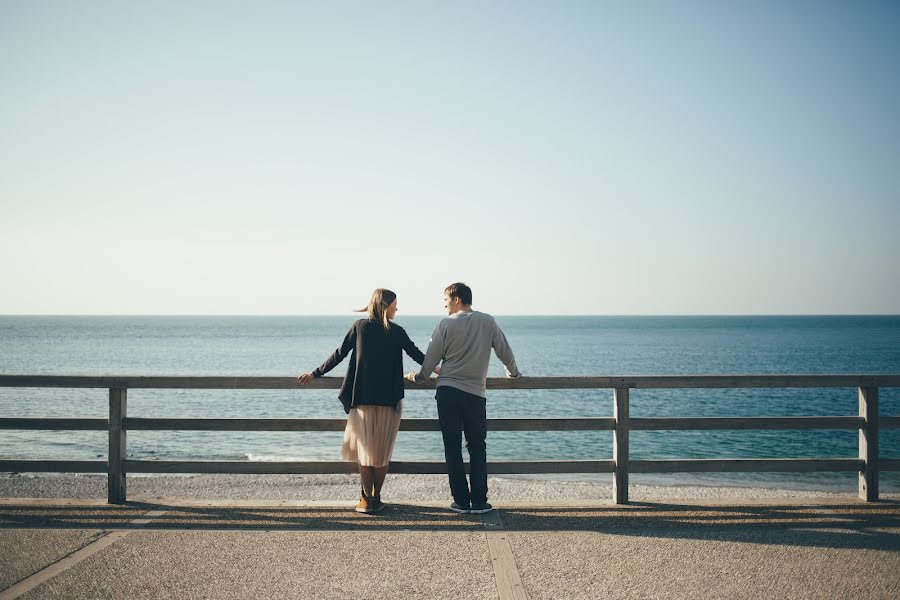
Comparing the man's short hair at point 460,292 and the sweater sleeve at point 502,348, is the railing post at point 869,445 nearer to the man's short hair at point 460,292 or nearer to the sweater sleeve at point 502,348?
the sweater sleeve at point 502,348

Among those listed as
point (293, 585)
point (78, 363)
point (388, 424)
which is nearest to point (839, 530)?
point (388, 424)

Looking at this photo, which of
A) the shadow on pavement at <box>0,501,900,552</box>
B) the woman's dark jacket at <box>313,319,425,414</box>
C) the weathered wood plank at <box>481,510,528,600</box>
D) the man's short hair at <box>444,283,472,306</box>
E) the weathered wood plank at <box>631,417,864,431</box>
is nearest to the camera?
the weathered wood plank at <box>481,510,528,600</box>

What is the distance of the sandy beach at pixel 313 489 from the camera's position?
30.9 feet

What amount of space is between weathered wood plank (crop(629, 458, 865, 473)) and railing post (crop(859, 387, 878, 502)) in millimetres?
80

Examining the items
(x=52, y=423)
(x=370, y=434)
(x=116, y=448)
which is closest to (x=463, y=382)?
(x=370, y=434)

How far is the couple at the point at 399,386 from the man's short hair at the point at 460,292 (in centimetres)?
14

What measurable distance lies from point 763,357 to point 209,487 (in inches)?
2450

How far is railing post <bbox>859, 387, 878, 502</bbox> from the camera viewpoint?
612 centimetres

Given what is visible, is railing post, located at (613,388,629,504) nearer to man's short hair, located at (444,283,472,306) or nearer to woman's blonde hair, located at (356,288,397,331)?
man's short hair, located at (444,283,472,306)

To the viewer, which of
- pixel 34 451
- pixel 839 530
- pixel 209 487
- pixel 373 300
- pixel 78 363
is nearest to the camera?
pixel 839 530

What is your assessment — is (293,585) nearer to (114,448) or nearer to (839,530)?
(114,448)

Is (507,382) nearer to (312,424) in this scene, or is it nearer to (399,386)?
(399,386)

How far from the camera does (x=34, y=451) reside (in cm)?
1554

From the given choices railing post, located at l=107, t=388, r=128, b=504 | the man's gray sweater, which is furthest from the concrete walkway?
the man's gray sweater
